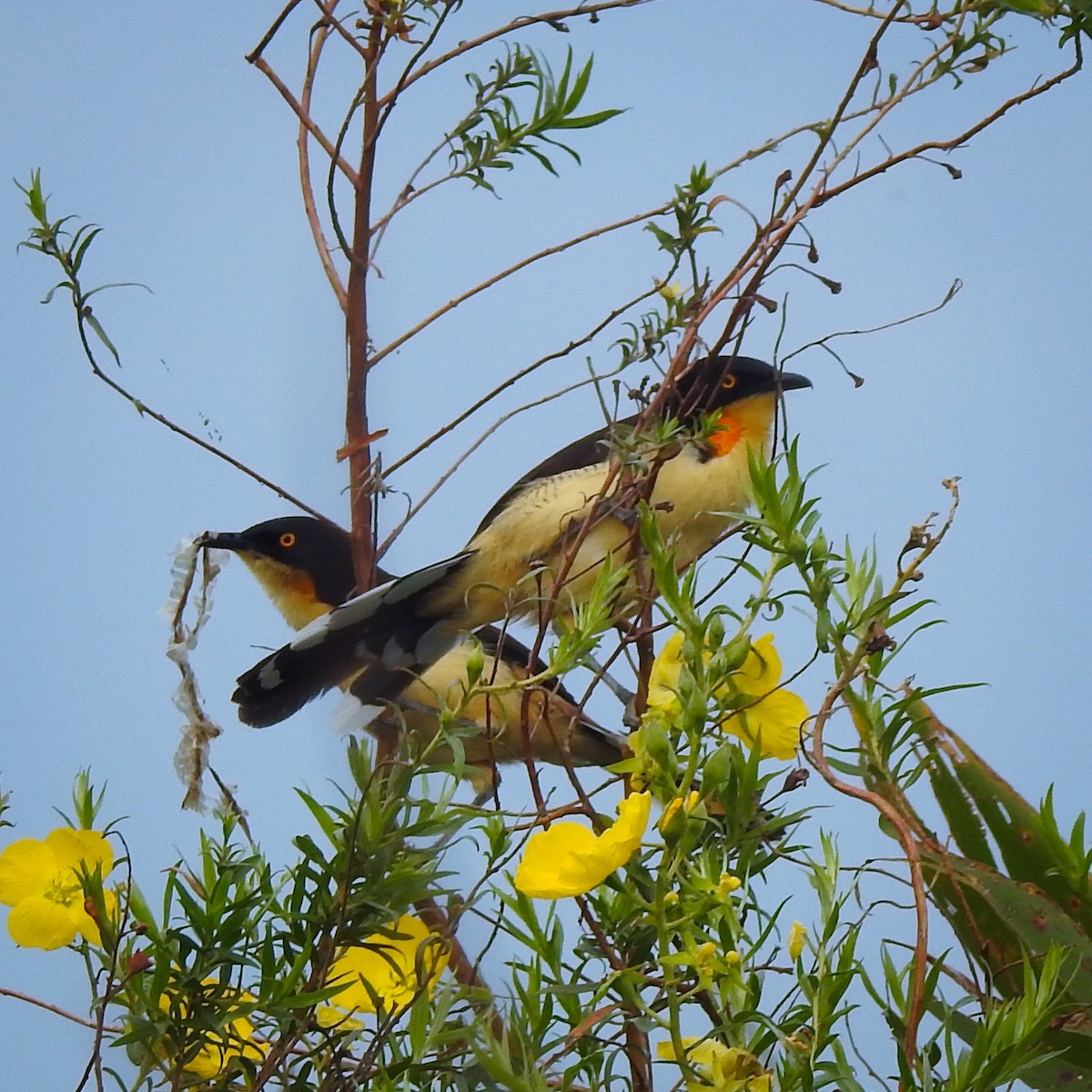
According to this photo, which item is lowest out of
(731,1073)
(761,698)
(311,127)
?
(731,1073)

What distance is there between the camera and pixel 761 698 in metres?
0.47

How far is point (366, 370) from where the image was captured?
80cm

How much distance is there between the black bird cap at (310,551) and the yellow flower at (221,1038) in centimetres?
72

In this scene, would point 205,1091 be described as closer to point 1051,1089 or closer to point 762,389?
point 1051,1089

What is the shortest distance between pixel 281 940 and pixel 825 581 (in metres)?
0.21

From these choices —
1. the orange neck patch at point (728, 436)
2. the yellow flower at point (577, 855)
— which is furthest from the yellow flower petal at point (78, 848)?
the orange neck patch at point (728, 436)

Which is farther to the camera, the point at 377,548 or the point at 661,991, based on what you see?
the point at 377,548

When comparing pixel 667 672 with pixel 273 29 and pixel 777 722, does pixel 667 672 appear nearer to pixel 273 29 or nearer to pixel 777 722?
pixel 777 722

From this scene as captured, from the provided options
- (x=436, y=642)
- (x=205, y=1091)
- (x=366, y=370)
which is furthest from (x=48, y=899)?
(x=436, y=642)

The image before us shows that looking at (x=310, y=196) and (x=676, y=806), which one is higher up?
(x=310, y=196)

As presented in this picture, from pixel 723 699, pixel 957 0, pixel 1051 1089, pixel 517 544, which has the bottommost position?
pixel 1051 1089

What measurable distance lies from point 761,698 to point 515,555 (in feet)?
2.11

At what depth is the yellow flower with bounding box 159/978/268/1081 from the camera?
452 millimetres

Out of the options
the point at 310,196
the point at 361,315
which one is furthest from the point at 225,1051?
the point at 310,196
